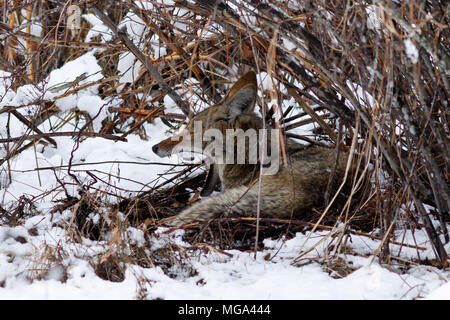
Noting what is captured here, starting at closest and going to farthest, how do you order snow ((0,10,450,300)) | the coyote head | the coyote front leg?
snow ((0,10,450,300))
the coyote front leg
the coyote head

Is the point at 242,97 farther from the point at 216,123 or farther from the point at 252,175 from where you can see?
the point at 252,175

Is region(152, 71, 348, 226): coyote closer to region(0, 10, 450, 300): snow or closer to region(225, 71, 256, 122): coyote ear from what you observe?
region(225, 71, 256, 122): coyote ear

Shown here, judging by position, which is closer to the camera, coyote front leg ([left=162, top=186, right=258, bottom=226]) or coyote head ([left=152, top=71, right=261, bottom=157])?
coyote front leg ([left=162, top=186, right=258, bottom=226])

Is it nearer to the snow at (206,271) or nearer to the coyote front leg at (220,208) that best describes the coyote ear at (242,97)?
the coyote front leg at (220,208)

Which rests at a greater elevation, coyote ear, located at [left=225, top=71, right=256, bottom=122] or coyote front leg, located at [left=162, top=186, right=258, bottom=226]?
coyote ear, located at [left=225, top=71, right=256, bottom=122]

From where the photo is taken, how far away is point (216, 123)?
14.8 feet

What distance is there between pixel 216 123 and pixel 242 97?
14.0 inches

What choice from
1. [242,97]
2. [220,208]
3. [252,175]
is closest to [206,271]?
[220,208]

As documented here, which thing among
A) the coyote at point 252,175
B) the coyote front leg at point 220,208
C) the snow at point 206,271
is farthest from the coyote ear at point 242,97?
the snow at point 206,271

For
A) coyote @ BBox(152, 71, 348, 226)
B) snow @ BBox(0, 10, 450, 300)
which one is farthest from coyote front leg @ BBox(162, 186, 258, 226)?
snow @ BBox(0, 10, 450, 300)

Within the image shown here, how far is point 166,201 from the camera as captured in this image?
14.5 feet

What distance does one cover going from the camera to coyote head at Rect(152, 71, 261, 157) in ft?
14.3
